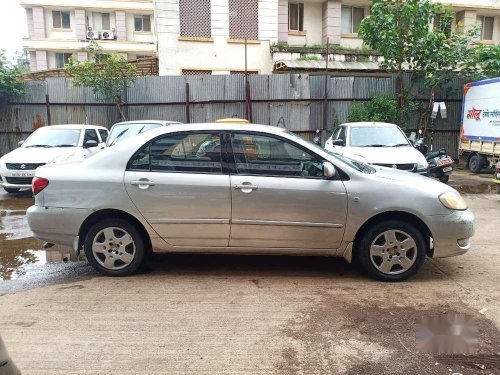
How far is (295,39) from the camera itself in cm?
1980

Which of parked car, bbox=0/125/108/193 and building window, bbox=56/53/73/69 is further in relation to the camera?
building window, bbox=56/53/73/69

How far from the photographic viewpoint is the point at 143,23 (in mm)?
34438

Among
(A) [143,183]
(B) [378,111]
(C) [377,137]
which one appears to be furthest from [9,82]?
(B) [378,111]

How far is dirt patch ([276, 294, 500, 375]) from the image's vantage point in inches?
115

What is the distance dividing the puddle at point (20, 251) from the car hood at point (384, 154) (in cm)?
563

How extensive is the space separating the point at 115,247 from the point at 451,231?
3.47 m

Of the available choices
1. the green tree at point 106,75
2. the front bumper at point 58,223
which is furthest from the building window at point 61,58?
the front bumper at point 58,223

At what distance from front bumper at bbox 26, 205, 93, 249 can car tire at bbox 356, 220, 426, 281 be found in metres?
2.89

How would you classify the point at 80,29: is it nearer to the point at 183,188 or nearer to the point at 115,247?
the point at 115,247

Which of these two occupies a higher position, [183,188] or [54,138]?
[54,138]

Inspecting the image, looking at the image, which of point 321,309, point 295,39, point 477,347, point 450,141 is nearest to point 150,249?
point 321,309

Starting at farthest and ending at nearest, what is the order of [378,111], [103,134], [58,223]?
1. [378,111]
2. [103,134]
3. [58,223]

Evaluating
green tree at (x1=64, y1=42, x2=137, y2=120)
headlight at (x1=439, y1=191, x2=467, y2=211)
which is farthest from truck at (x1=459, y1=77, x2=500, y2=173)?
green tree at (x1=64, y1=42, x2=137, y2=120)

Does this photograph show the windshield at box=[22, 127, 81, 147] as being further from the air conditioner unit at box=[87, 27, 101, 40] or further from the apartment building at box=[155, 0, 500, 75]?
the air conditioner unit at box=[87, 27, 101, 40]
